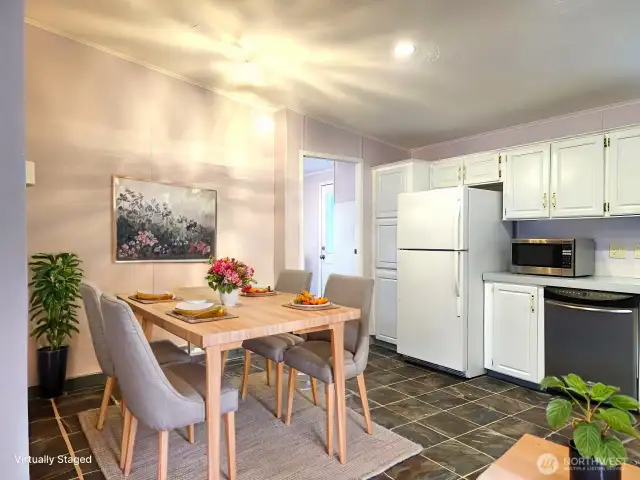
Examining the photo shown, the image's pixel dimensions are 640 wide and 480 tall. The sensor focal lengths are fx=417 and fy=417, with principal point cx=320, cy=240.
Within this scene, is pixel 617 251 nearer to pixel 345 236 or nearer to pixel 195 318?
pixel 345 236

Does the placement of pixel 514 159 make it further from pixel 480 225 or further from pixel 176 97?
pixel 176 97

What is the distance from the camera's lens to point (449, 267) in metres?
3.64

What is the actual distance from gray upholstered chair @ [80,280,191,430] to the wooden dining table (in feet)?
0.73

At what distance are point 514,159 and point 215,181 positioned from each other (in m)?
2.75

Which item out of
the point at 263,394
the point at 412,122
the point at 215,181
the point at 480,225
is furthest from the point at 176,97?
the point at 480,225

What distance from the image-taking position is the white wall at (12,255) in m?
1.46

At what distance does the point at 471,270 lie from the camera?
3.62 metres

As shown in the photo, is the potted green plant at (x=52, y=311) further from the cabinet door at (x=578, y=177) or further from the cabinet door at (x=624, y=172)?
the cabinet door at (x=624, y=172)

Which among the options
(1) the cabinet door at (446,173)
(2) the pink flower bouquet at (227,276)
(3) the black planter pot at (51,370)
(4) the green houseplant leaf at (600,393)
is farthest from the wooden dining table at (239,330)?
(1) the cabinet door at (446,173)

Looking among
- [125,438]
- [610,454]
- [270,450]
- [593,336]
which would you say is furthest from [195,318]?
[593,336]

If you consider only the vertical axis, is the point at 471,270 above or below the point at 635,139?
below

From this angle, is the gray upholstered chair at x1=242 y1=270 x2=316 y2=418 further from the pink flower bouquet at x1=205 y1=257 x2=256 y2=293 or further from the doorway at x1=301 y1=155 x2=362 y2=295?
the doorway at x1=301 y1=155 x2=362 y2=295

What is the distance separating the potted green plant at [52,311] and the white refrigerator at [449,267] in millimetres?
2843

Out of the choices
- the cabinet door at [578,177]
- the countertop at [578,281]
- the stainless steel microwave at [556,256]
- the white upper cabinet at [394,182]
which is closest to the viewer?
the countertop at [578,281]
